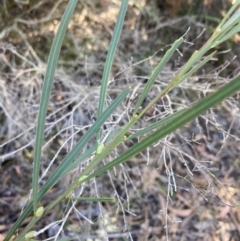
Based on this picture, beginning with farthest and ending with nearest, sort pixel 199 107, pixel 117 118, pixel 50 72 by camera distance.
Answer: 1. pixel 117 118
2. pixel 50 72
3. pixel 199 107

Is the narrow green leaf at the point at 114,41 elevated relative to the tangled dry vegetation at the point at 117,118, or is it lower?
elevated

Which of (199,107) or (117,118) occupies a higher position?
(199,107)

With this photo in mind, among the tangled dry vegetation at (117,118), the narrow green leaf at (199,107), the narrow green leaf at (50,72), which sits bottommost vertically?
the tangled dry vegetation at (117,118)

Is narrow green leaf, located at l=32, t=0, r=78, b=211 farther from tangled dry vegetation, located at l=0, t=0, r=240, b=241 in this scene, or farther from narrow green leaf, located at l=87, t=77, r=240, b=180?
tangled dry vegetation, located at l=0, t=0, r=240, b=241

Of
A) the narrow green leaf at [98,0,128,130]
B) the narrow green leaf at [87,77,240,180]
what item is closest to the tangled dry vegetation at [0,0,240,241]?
the narrow green leaf at [98,0,128,130]

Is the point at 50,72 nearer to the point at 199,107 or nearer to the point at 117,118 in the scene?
the point at 199,107

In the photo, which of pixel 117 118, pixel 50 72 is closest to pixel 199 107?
pixel 50 72

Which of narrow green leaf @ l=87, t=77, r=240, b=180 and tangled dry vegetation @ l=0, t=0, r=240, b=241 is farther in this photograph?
tangled dry vegetation @ l=0, t=0, r=240, b=241

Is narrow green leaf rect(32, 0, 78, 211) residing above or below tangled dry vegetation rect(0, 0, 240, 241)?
above

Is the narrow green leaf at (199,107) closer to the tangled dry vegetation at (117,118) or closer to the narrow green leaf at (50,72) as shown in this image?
the narrow green leaf at (50,72)

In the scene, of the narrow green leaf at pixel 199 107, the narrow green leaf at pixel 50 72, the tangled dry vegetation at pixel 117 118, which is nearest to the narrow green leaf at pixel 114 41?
the narrow green leaf at pixel 50 72
